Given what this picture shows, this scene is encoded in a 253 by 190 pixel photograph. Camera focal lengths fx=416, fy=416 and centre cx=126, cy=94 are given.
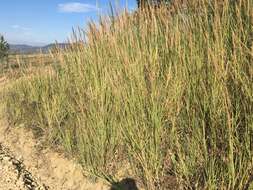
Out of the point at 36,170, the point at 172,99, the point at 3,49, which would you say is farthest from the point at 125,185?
the point at 3,49

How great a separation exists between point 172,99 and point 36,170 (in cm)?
297

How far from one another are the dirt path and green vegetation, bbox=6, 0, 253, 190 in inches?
10.1

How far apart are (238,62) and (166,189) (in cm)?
139

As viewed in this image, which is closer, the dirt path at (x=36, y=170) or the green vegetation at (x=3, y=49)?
the dirt path at (x=36, y=170)

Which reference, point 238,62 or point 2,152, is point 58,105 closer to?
point 2,152

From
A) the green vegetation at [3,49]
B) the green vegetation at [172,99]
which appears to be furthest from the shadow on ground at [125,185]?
the green vegetation at [3,49]

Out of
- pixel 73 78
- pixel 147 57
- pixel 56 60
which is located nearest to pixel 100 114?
pixel 147 57

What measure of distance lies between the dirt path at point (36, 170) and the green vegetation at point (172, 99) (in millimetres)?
258

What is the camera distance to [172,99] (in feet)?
11.7

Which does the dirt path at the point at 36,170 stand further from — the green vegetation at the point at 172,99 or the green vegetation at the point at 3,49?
the green vegetation at the point at 3,49

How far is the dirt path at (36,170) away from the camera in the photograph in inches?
199

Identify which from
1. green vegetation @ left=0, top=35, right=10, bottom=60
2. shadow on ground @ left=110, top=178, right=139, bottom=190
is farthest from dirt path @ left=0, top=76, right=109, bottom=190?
green vegetation @ left=0, top=35, right=10, bottom=60

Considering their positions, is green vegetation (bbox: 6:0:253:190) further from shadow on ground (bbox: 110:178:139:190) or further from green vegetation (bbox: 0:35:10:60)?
green vegetation (bbox: 0:35:10:60)

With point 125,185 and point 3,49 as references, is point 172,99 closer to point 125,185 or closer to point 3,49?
point 125,185
